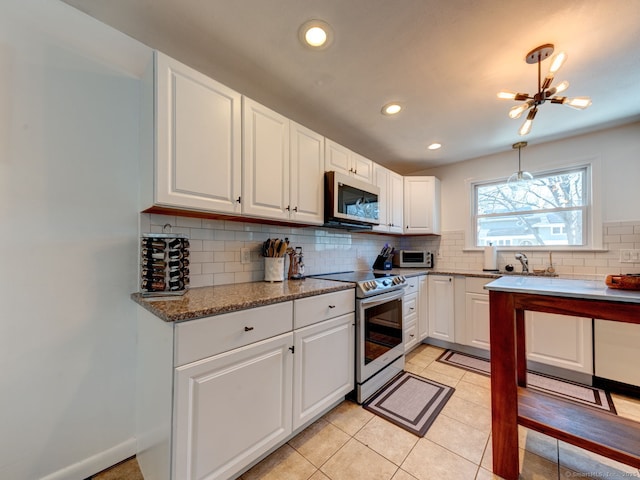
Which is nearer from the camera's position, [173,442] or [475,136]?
[173,442]

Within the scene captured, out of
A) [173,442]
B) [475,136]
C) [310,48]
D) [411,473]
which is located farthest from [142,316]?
[475,136]

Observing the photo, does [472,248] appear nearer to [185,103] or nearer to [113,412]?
[185,103]

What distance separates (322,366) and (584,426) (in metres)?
1.36

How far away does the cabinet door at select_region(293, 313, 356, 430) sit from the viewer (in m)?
1.53

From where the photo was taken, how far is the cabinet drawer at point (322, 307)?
1532mm

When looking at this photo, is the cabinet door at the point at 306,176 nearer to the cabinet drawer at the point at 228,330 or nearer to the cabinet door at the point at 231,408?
the cabinet drawer at the point at 228,330

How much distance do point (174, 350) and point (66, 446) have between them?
0.95 metres

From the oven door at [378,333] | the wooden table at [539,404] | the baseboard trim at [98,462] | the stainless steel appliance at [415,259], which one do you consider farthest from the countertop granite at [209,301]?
the stainless steel appliance at [415,259]

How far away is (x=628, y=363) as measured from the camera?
6.51 ft

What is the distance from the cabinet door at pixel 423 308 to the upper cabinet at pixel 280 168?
1628mm

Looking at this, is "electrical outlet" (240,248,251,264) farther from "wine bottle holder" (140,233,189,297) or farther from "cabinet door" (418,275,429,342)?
"cabinet door" (418,275,429,342)

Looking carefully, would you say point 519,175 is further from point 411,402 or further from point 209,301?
point 209,301

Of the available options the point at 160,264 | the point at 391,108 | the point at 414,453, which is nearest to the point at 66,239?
the point at 160,264

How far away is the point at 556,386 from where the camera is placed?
2211mm
